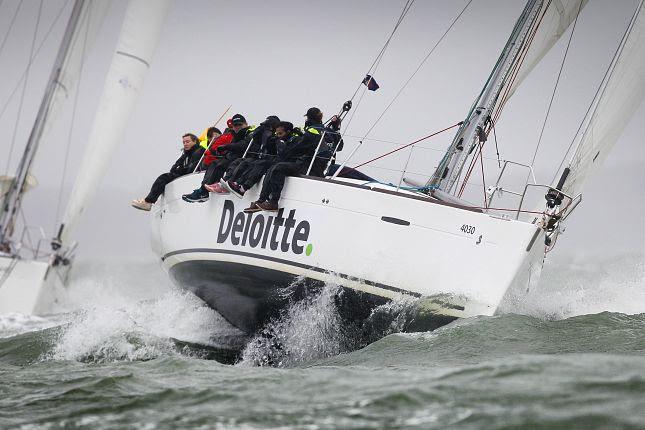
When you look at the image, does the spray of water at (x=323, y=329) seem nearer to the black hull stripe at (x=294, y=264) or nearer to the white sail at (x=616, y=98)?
the black hull stripe at (x=294, y=264)

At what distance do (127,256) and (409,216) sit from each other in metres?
23.9

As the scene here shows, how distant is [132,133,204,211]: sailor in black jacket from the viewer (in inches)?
371

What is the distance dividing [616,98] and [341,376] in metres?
5.44

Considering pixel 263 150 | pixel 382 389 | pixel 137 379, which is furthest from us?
pixel 263 150

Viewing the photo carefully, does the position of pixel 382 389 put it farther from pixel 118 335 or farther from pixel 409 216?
pixel 118 335

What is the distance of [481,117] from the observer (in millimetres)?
7727

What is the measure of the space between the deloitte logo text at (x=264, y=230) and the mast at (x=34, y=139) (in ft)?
13.5

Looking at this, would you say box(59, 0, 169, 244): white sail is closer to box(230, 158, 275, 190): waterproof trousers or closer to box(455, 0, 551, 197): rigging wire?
box(230, 158, 275, 190): waterproof trousers

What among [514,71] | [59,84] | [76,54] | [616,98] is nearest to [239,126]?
[514,71]

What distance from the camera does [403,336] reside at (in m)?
5.98

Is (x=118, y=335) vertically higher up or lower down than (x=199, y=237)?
lower down

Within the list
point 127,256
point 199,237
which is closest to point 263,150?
point 199,237

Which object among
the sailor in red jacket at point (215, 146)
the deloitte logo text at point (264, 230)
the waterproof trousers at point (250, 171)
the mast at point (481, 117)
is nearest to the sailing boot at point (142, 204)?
the sailor in red jacket at point (215, 146)

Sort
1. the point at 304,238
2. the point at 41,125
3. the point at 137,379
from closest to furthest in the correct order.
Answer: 1. the point at 137,379
2. the point at 304,238
3. the point at 41,125
